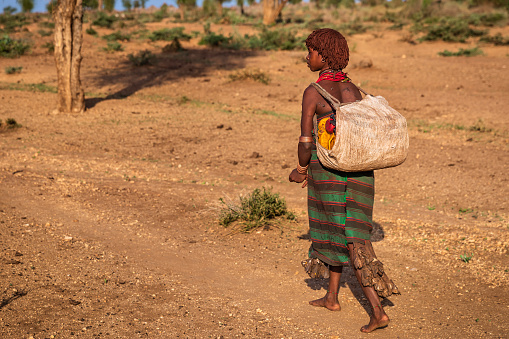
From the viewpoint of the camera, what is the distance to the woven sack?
278 centimetres

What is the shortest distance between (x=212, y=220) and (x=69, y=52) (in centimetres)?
622

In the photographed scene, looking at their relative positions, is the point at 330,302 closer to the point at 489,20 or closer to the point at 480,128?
the point at 480,128

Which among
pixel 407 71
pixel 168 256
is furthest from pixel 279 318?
pixel 407 71

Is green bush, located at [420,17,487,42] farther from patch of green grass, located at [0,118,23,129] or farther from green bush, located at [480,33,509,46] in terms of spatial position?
patch of green grass, located at [0,118,23,129]

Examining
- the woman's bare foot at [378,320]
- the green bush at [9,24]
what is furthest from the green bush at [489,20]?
the woman's bare foot at [378,320]

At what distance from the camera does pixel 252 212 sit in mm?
4996

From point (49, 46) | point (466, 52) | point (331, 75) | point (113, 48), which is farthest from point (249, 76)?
point (331, 75)

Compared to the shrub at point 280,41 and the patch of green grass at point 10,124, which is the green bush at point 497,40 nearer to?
the shrub at point 280,41

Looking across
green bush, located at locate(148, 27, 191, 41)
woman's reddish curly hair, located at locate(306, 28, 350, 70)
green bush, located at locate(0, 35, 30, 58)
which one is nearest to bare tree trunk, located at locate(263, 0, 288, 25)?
green bush, located at locate(148, 27, 191, 41)

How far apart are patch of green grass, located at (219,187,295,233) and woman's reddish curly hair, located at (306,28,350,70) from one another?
7.31 ft

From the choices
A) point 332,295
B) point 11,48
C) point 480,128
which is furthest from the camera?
point 11,48

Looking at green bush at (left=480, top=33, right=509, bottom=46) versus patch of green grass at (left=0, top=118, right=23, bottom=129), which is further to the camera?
green bush at (left=480, top=33, right=509, bottom=46)

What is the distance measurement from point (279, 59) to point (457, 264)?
12.8 metres

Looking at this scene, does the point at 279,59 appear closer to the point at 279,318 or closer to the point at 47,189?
the point at 47,189
